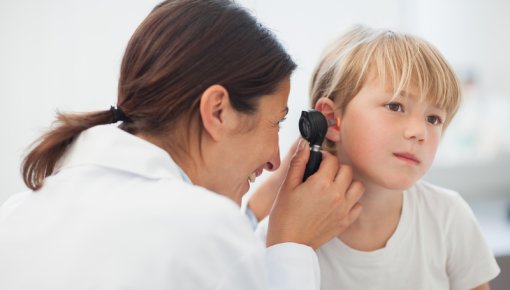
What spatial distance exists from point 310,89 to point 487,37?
3.67 feet

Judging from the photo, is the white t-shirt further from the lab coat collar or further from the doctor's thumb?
the lab coat collar

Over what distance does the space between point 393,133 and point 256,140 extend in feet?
0.98

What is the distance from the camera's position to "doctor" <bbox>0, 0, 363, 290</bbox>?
755 mm

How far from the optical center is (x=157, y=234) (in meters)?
0.75

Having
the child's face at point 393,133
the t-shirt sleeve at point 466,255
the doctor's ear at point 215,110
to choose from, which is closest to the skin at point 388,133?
the child's face at point 393,133

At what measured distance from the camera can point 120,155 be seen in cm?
85

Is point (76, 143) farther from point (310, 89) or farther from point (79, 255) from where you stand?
point (310, 89)

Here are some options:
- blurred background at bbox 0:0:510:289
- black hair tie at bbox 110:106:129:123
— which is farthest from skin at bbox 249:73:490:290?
black hair tie at bbox 110:106:129:123

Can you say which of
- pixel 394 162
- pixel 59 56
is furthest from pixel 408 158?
pixel 59 56

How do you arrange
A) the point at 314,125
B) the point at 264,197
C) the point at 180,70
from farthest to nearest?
the point at 264,197
the point at 314,125
the point at 180,70

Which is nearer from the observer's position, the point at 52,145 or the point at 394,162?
the point at 52,145

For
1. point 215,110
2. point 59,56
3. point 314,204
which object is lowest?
point 314,204

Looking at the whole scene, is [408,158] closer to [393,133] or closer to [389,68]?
[393,133]

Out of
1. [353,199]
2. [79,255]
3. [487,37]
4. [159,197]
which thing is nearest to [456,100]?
[353,199]
